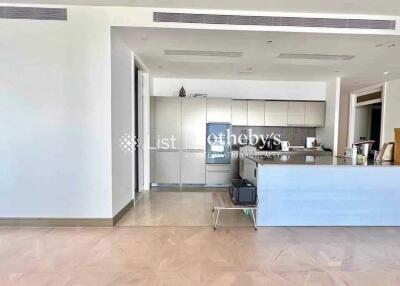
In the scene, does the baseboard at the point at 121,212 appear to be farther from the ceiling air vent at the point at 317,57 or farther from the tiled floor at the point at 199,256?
the ceiling air vent at the point at 317,57

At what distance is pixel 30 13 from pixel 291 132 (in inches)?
223

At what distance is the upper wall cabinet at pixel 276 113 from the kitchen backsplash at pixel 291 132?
0.35 metres

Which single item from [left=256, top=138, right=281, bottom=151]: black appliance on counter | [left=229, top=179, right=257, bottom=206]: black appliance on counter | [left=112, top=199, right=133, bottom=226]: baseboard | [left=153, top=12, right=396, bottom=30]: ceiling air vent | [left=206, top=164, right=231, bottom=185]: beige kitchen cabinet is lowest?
[left=112, top=199, right=133, bottom=226]: baseboard

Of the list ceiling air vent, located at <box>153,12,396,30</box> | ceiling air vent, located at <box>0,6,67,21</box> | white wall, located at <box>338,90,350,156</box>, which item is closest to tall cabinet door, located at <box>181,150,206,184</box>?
ceiling air vent, located at <box>153,12,396,30</box>

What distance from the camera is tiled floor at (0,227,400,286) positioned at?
2166 mm

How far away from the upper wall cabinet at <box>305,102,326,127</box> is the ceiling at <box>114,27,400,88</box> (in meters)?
0.62

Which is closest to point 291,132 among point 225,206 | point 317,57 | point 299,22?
point 317,57

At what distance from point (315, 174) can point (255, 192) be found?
821 mm

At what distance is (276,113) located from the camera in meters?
6.01

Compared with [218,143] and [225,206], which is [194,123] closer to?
[218,143]

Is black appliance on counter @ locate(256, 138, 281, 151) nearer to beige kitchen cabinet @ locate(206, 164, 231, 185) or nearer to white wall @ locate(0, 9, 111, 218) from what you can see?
beige kitchen cabinet @ locate(206, 164, 231, 185)

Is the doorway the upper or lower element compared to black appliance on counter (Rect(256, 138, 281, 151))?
upper

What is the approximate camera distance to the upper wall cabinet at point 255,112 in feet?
19.6

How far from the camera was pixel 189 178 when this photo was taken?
228 inches
